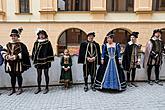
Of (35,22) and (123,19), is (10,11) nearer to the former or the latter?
(35,22)

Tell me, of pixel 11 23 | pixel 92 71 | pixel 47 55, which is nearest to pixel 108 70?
pixel 92 71

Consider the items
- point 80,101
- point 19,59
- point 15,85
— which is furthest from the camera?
point 15,85

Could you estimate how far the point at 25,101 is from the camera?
543 centimetres

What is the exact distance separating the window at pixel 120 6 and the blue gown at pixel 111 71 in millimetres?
11705

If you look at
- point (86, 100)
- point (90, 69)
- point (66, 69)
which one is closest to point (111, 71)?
point (90, 69)

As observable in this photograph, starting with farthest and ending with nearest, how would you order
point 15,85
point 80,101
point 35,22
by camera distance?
point 35,22 → point 15,85 → point 80,101

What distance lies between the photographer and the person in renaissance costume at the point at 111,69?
609 centimetres

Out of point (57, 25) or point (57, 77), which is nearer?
point (57, 77)

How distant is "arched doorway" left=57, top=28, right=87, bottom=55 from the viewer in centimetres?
1736

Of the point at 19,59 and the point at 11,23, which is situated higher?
Result: the point at 11,23

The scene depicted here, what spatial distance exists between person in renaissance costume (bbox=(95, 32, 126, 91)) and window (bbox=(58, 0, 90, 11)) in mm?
11487

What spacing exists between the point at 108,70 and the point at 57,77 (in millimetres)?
1576

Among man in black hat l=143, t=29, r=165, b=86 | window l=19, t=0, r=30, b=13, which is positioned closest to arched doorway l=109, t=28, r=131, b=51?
window l=19, t=0, r=30, b=13

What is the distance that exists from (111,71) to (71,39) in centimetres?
1196
